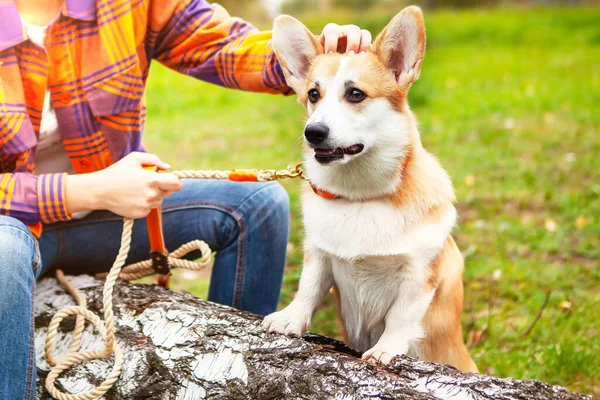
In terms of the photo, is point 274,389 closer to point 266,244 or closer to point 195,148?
point 266,244

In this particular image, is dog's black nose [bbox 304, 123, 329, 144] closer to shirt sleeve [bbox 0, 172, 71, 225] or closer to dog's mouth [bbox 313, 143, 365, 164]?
dog's mouth [bbox 313, 143, 365, 164]

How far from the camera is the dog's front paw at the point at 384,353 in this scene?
1646 mm

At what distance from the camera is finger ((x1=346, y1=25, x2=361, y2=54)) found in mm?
1913

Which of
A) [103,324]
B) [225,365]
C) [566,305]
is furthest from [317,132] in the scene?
[566,305]

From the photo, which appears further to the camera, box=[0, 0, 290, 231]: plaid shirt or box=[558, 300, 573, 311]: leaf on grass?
box=[558, 300, 573, 311]: leaf on grass

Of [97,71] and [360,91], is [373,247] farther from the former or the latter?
[97,71]

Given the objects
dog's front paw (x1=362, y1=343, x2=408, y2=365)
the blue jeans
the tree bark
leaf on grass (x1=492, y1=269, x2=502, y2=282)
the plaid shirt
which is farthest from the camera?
leaf on grass (x1=492, y1=269, x2=502, y2=282)

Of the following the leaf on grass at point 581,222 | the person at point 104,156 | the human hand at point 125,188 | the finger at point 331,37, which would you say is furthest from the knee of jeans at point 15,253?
the leaf on grass at point 581,222

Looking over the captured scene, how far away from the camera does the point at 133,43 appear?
1.97 metres

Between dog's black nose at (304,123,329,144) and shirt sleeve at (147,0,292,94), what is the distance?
41cm

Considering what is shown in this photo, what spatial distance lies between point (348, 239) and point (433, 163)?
387mm

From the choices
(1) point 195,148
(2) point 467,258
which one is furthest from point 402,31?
(1) point 195,148

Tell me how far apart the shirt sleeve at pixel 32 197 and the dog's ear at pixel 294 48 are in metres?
0.72

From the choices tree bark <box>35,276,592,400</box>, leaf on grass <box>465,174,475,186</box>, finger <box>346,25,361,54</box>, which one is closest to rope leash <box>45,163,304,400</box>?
tree bark <box>35,276,592,400</box>
